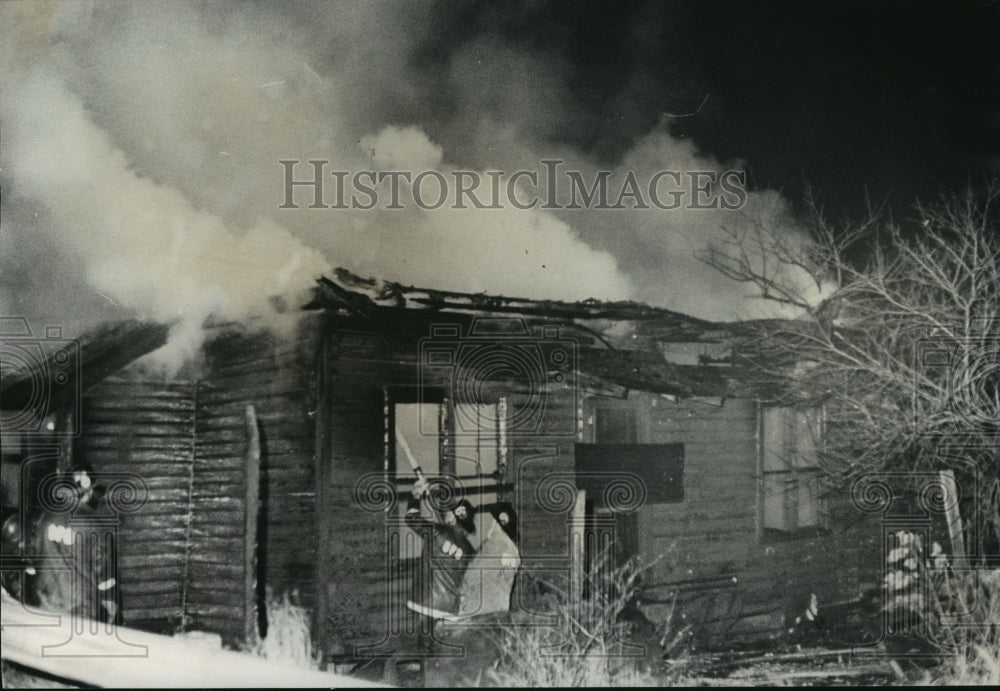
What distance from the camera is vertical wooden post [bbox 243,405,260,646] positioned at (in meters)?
5.42

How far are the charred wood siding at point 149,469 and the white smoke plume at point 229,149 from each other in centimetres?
45

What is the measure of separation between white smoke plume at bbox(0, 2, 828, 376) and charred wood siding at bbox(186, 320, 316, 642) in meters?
0.37

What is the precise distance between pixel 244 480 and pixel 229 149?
2.54m

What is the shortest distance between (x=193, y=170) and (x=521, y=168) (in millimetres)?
2468

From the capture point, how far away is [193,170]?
17.5 ft

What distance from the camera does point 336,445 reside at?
561 centimetres

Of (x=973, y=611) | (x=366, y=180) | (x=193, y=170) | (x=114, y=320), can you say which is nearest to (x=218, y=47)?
(x=193, y=170)

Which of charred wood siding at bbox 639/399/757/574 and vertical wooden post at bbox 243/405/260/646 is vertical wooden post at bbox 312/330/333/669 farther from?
charred wood siding at bbox 639/399/757/574

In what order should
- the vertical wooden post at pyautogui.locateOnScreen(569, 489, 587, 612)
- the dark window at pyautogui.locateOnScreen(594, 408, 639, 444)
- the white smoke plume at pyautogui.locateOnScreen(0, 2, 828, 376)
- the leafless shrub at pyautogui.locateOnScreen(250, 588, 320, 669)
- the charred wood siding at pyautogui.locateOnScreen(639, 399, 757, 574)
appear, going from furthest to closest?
the charred wood siding at pyautogui.locateOnScreen(639, 399, 757, 574)
the dark window at pyautogui.locateOnScreen(594, 408, 639, 444)
the vertical wooden post at pyautogui.locateOnScreen(569, 489, 587, 612)
the leafless shrub at pyautogui.locateOnScreen(250, 588, 320, 669)
the white smoke plume at pyautogui.locateOnScreen(0, 2, 828, 376)

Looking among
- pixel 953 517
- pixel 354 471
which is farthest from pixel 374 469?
pixel 953 517

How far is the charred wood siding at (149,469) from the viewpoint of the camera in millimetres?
5438

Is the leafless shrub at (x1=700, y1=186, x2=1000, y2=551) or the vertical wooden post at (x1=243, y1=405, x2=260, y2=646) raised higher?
the leafless shrub at (x1=700, y1=186, x2=1000, y2=551)

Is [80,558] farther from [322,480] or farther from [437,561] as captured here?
[437,561]

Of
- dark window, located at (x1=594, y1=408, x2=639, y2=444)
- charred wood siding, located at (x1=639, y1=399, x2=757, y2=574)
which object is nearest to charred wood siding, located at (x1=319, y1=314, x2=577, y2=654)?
dark window, located at (x1=594, y1=408, x2=639, y2=444)
